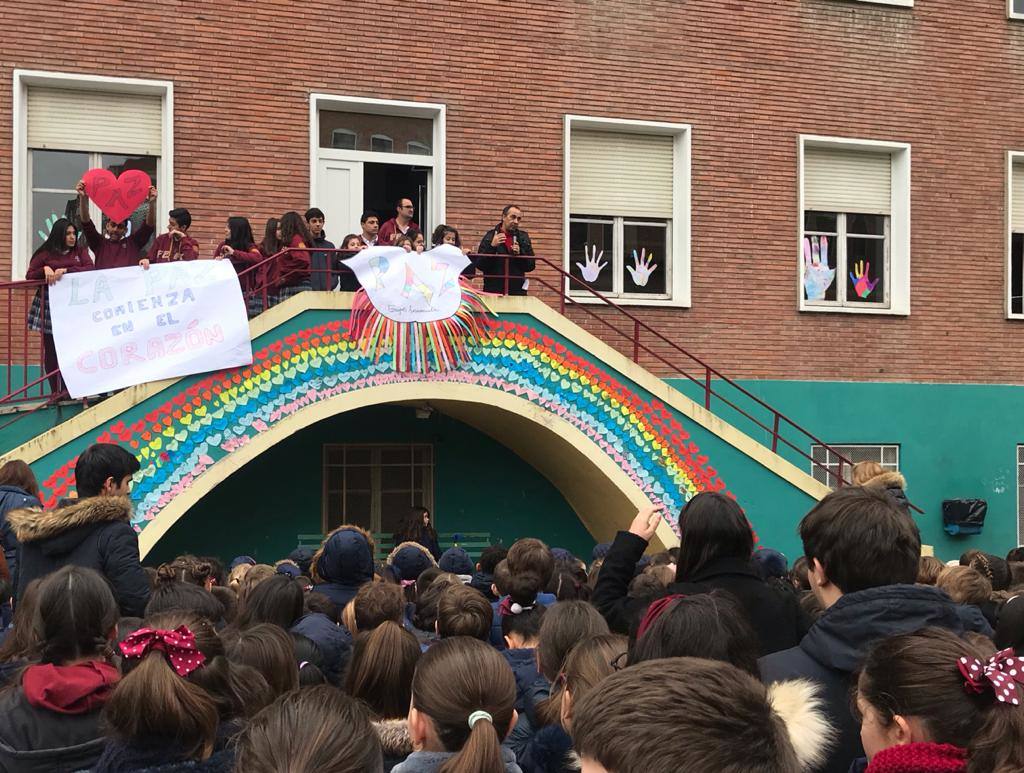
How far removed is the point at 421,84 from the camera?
47.4ft

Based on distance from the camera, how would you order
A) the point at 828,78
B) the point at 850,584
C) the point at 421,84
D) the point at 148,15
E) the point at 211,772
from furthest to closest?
the point at 828,78 < the point at 421,84 < the point at 148,15 < the point at 850,584 < the point at 211,772

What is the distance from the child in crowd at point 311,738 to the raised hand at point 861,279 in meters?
14.7

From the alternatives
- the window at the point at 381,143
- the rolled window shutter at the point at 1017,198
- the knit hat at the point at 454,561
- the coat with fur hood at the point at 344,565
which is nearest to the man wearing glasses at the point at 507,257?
the window at the point at 381,143

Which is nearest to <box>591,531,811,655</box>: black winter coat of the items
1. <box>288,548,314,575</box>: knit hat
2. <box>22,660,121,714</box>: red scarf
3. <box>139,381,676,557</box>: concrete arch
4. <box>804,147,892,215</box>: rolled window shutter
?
<box>22,660,121,714</box>: red scarf

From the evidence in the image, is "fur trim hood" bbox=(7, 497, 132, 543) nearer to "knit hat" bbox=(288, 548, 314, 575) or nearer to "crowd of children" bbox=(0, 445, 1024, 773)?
"crowd of children" bbox=(0, 445, 1024, 773)

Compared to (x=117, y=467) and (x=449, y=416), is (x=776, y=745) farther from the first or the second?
(x=449, y=416)

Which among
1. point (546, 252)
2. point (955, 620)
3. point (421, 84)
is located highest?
point (421, 84)

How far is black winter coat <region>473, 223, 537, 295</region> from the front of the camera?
12.8 meters

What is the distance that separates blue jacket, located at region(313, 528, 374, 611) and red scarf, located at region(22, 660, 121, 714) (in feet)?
8.74

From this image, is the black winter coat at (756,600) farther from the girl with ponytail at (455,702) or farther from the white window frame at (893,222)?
the white window frame at (893,222)

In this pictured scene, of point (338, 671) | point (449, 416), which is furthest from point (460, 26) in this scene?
point (338, 671)

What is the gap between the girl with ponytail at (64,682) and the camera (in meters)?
3.51

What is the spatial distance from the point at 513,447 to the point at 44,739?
1106 centimetres

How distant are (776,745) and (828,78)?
608 inches
